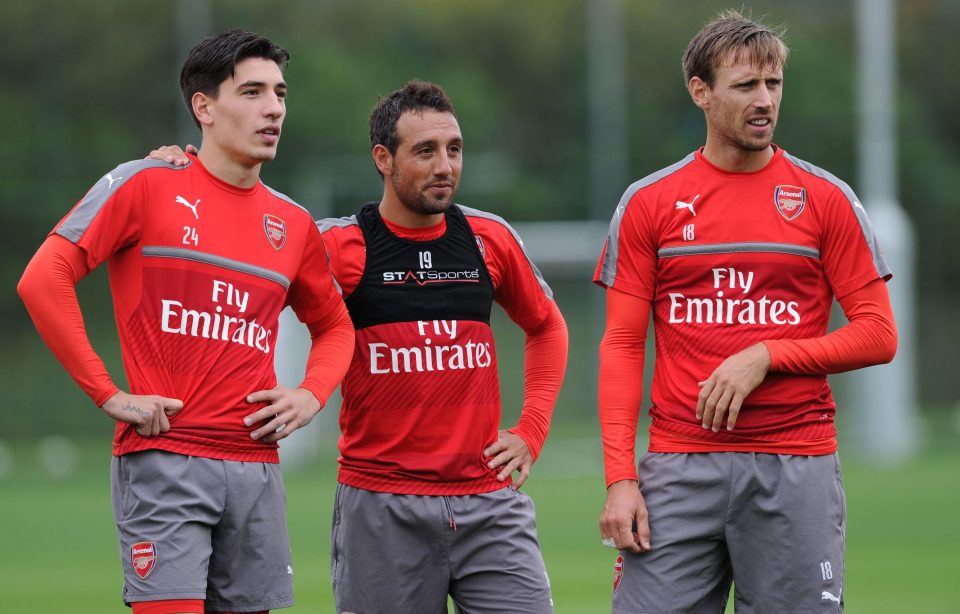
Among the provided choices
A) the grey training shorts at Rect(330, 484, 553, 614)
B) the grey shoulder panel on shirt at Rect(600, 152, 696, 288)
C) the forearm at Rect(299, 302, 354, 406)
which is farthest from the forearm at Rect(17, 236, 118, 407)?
the grey shoulder panel on shirt at Rect(600, 152, 696, 288)

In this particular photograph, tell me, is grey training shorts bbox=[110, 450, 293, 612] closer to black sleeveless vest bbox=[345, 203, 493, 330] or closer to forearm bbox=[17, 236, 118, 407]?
forearm bbox=[17, 236, 118, 407]

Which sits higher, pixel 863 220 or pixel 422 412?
pixel 863 220

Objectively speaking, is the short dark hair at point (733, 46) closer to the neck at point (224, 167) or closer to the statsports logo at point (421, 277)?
the statsports logo at point (421, 277)

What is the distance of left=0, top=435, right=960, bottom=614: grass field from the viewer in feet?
31.8

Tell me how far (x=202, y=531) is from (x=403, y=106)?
171cm

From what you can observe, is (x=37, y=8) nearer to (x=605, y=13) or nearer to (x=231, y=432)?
(x=605, y=13)

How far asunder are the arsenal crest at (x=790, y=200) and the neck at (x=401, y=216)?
126 centimetres

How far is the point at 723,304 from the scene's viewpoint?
15.8 feet

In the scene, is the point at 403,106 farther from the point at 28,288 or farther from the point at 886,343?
the point at 886,343

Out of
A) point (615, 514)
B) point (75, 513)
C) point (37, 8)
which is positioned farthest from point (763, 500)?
point (37, 8)

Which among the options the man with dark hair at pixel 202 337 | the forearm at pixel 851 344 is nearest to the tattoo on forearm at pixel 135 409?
the man with dark hair at pixel 202 337

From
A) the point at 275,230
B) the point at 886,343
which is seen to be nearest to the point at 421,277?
the point at 275,230

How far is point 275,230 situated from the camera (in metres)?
5.09

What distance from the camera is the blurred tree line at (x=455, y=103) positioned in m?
24.5
